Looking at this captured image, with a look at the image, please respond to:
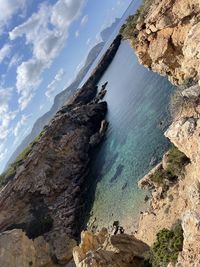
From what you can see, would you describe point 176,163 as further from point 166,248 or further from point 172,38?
A: point 172,38

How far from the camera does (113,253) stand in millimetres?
26156

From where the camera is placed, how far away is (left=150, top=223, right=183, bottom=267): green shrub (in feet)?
71.4

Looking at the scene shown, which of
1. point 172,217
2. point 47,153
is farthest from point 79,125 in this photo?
point 172,217

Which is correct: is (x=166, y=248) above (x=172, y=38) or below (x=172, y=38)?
below

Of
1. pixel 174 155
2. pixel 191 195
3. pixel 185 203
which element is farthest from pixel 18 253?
pixel 191 195

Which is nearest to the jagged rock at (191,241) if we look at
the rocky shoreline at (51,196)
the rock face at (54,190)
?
the rocky shoreline at (51,196)

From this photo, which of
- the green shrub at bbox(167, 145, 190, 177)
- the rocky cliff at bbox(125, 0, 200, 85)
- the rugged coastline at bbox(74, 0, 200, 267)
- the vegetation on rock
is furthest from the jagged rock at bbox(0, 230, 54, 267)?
the rocky cliff at bbox(125, 0, 200, 85)

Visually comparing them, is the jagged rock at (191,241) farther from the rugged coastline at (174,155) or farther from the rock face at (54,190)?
the rock face at (54,190)

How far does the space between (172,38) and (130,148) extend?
18009mm

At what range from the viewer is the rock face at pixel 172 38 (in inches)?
1516

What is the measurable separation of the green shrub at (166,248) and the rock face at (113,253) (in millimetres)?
2104

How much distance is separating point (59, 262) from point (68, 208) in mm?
13396

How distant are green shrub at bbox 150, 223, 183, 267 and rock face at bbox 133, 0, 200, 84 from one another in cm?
1814

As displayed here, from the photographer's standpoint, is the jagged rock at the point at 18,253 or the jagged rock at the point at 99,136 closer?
the jagged rock at the point at 18,253
